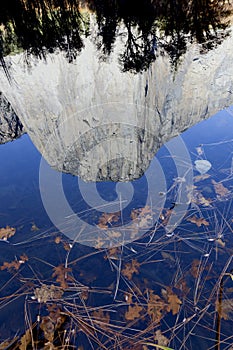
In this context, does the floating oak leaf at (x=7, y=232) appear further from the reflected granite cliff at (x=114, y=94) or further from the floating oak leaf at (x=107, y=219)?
the reflected granite cliff at (x=114, y=94)

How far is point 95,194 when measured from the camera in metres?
2.74

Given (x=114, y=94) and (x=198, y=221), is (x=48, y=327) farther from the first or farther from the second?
(x=114, y=94)

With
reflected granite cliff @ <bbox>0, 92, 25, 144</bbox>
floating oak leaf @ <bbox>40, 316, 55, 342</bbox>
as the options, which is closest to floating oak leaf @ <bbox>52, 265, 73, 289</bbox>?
floating oak leaf @ <bbox>40, 316, 55, 342</bbox>

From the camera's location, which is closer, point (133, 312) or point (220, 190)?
point (133, 312)

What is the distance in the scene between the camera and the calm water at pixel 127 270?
1.68 meters

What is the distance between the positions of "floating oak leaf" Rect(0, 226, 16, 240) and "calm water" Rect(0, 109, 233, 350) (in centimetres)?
4

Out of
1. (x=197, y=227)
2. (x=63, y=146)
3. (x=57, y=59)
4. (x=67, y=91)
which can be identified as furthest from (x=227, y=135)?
(x=57, y=59)

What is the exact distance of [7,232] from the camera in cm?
235

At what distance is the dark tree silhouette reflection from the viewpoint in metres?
4.83

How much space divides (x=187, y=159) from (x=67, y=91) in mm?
2568

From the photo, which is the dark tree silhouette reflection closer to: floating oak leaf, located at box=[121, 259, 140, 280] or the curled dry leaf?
floating oak leaf, located at box=[121, 259, 140, 280]

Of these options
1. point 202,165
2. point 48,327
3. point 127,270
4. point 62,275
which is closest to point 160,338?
point 127,270

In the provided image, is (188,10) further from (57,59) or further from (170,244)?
(170,244)

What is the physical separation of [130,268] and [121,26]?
16.6 ft
